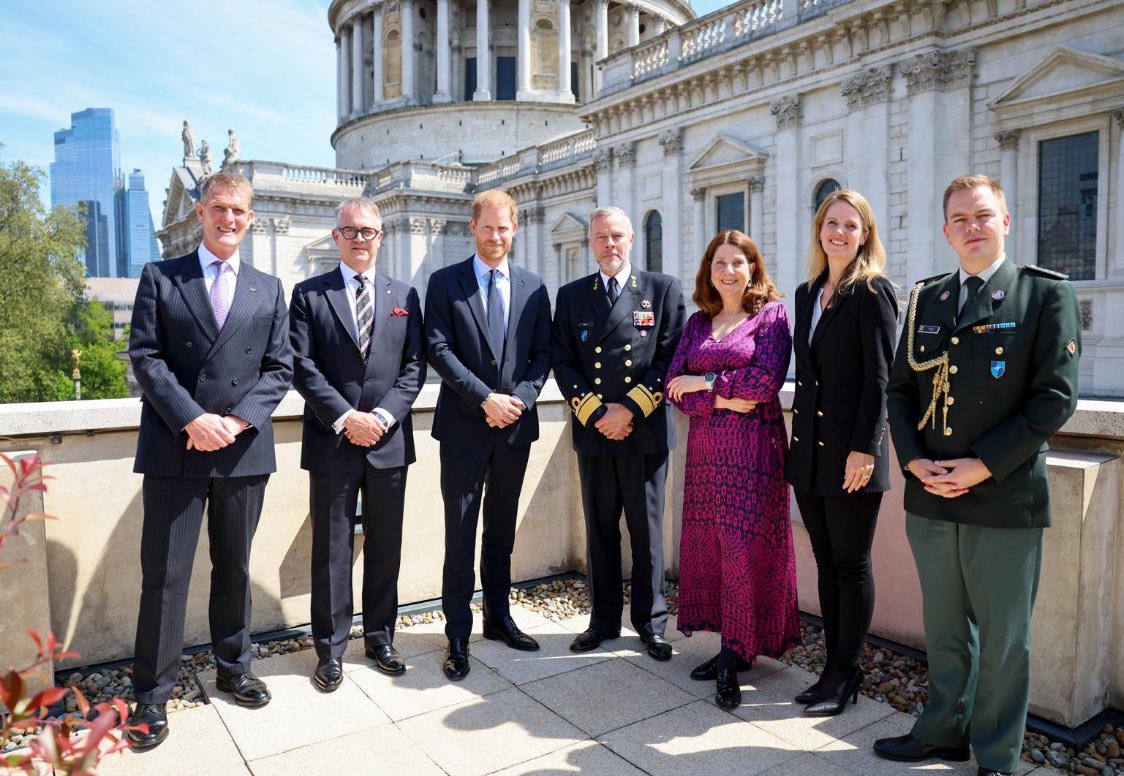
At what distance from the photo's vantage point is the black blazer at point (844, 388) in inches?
154

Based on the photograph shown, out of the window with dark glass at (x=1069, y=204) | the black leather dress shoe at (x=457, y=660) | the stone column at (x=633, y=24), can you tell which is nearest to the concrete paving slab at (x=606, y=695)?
the black leather dress shoe at (x=457, y=660)

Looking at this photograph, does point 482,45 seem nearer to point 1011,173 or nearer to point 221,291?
point 1011,173

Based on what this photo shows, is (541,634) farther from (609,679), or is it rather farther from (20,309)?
(20,309)

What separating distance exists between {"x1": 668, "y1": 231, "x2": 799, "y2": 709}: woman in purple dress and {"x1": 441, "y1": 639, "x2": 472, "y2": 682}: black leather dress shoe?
4.17 ft

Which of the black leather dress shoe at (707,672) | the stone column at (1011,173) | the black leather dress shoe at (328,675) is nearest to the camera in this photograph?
the black leather dress shoe at (328,675)

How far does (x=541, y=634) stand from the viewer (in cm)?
531

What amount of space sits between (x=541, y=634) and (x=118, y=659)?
98.5 inches

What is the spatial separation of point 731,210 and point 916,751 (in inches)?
906

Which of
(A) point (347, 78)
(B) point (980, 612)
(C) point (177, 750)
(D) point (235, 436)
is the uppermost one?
(A) point (347, 78)

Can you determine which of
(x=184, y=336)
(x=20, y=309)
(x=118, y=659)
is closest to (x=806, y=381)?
(x=184, y=336)

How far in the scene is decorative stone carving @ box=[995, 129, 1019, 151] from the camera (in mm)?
17672

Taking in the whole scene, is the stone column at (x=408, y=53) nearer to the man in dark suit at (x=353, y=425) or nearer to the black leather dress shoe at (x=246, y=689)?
the man in dark suit at (x=353, y=425)

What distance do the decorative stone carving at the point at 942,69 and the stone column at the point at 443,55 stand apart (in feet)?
124

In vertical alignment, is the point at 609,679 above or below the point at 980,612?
below
